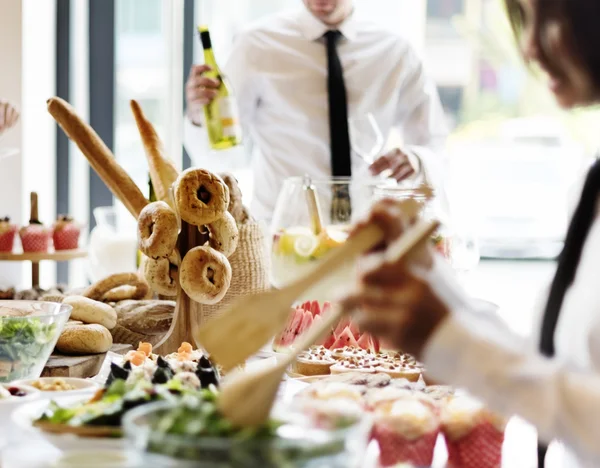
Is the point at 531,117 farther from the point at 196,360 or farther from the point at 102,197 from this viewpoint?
the point at 196,360

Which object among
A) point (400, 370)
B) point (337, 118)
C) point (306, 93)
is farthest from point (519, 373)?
point (306, 93)

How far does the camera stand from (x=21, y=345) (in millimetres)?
1545

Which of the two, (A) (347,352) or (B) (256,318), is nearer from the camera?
(B) (256,318)

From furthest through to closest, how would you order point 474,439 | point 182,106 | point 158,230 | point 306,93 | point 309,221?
point 182,106 → point 306,93 → point 309,221 → point 158,230 → point 474,439

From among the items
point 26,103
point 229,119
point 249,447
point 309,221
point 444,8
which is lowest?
point 249,447

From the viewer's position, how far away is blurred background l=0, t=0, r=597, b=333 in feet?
13.6

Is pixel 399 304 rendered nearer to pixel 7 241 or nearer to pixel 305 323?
pixel 305 323

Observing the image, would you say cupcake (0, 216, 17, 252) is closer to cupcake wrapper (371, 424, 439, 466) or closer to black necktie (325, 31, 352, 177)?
black necktie (325, 31, 352, 177)

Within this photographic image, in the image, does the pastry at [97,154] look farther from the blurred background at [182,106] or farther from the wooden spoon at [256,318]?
the wooden spoon at [256,318]

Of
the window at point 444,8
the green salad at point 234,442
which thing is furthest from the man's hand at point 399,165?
the window at point 444,8

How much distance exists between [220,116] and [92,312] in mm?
955

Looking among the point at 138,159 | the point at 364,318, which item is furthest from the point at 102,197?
the point at 364,318

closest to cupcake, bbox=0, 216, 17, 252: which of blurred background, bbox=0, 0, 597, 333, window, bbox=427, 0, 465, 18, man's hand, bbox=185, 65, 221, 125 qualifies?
blurred background, bbox=0, 0, 597, 333

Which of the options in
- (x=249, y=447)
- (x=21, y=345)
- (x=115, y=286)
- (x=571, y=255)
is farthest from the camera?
(x=115, y=286)
